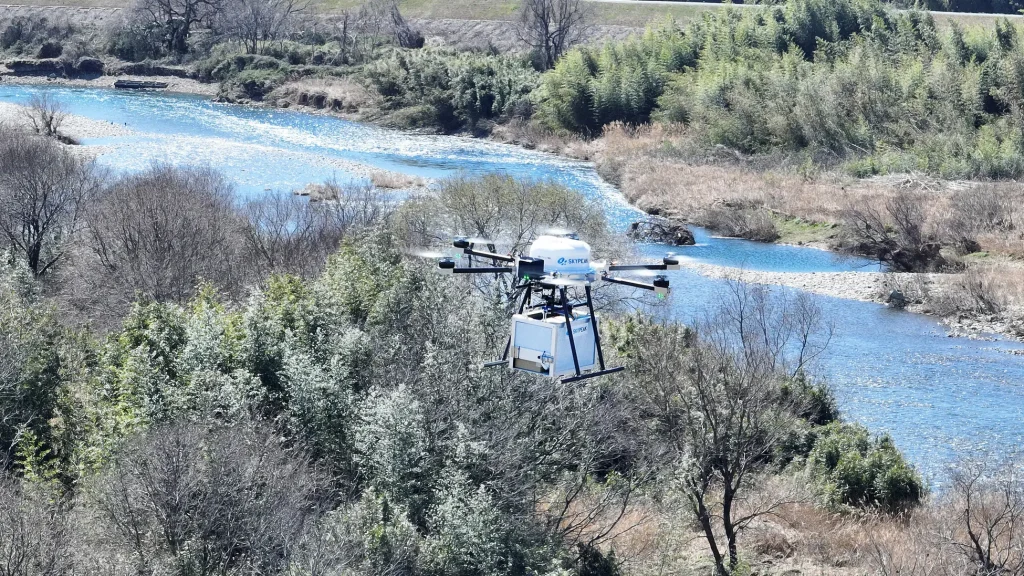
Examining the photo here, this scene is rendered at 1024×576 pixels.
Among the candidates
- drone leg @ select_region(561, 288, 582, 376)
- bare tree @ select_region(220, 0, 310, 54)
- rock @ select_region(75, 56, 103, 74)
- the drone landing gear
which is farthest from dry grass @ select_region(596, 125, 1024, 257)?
rock @ select_region(75, 56, 103, 74)

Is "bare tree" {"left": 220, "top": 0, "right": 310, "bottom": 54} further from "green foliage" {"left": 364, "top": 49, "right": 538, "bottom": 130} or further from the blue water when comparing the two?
"green foliage" {"left": 364, "top": 49, "right": 538, "bottom": 130}

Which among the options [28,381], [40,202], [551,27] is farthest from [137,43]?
[28,381]

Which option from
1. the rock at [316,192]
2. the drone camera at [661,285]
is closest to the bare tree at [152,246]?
the rock at [316,192]

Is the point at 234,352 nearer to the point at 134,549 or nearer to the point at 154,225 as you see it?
the point at 134,549

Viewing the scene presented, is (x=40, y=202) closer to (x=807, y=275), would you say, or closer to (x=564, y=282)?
(x=807, y=275)

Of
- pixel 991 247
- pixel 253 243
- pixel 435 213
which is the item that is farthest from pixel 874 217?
pixel 253 243

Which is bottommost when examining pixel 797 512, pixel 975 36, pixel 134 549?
pixel 797 512
